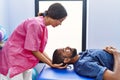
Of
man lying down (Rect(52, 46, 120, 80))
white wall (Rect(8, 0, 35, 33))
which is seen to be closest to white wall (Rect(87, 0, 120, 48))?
white wall (Rect(8, 0, 35, 33))

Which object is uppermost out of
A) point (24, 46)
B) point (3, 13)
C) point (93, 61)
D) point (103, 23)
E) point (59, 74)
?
point (3, 13)

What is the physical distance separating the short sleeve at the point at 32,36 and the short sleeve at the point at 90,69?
1.30 feet

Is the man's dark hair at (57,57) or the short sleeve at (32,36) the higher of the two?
the short sleeve at (32,36)

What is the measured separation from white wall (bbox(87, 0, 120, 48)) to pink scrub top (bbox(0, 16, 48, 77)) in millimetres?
1202

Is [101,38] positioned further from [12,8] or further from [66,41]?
[12,8]

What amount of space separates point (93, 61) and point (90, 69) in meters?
0.11

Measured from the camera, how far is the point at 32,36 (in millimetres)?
1860

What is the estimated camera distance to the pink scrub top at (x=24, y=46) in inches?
73.5

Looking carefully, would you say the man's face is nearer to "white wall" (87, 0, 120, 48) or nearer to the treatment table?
the treatment table

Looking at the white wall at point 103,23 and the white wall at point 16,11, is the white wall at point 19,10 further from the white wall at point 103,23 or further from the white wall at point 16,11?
the white wall at point 103,23

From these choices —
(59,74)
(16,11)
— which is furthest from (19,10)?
(59,74)

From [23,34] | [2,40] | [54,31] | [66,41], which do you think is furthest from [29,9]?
[23,34]

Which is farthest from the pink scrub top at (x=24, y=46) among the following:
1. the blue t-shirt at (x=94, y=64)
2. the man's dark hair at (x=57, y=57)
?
the blue t-shirt at (x=94, y=64)

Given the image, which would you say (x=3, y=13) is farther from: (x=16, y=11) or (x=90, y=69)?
(x=90, y=69)
